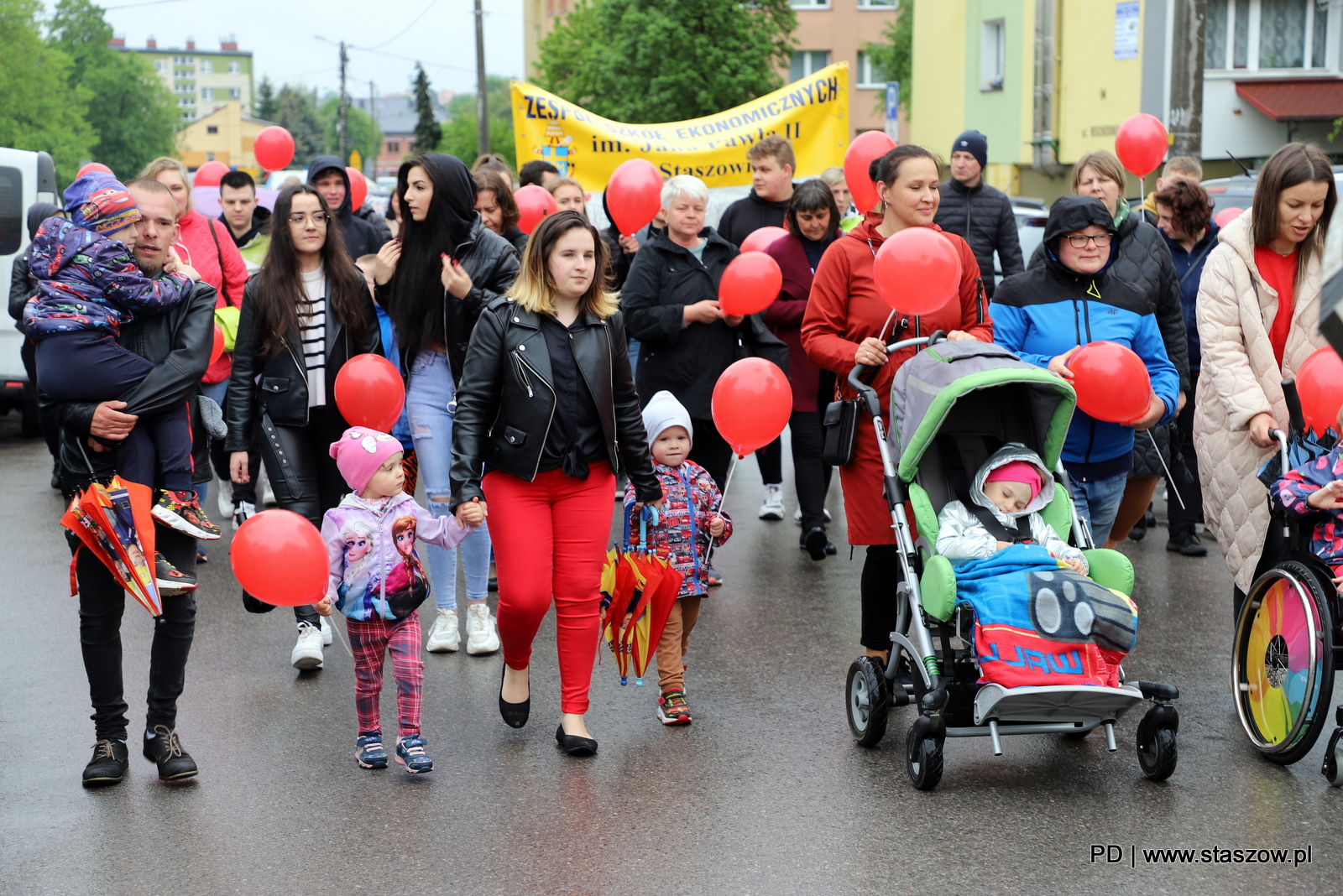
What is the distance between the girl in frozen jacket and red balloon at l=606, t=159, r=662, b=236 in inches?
154

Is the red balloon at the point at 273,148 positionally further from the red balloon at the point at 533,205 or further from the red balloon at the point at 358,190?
the red balloon at the point at 533,205

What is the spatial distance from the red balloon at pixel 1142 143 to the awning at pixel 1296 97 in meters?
18.2

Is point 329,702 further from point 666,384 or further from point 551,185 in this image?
point 551,185

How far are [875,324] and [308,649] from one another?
293 cm

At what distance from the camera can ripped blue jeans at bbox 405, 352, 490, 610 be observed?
21.6 feet

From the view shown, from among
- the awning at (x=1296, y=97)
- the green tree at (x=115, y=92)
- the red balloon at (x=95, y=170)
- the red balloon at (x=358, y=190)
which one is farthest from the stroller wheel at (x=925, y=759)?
the green tree at (x=115, y=92)

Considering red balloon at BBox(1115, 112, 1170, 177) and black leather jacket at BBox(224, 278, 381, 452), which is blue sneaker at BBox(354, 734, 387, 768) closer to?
black leather jacket at BBox(224, 278, 381, 452)

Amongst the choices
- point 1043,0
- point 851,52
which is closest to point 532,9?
point 851,52

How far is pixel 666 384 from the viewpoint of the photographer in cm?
810

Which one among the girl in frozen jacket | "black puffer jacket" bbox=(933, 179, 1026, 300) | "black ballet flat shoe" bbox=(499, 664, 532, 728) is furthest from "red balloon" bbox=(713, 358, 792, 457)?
"black puffer jacket" bbox=(933, 179, 1026, 300)

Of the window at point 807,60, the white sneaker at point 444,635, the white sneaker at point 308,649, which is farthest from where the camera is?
the window at point 807,60

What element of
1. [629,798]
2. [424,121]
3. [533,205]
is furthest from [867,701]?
[424,121]

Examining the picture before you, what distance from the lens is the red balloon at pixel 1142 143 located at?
10688mm

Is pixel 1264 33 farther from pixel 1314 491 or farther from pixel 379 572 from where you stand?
pixel 379 572
